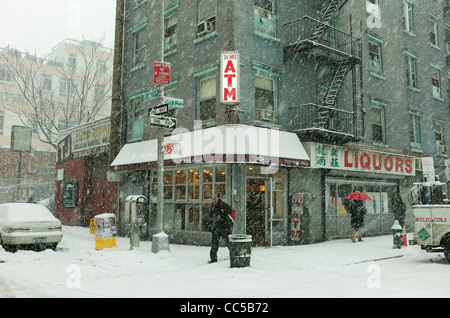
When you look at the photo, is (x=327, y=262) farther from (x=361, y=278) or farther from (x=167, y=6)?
(x=167, y=6)

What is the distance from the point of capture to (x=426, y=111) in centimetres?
2316

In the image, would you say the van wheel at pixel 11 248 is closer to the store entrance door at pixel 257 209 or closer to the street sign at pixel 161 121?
the street sign at pixel 161 121

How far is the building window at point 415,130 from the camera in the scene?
22.0m

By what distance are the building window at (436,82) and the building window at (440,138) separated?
5.53ft

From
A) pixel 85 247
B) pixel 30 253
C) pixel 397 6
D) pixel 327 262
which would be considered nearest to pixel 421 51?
pixel 397 6

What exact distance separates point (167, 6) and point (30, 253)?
11608mm

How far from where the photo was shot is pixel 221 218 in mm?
11258

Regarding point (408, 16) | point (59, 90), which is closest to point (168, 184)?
point (408, 16)

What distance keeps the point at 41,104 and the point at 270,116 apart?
70.2 ft

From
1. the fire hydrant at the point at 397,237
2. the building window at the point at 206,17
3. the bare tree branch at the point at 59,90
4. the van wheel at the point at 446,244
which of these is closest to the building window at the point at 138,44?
the building window at the point at 206,17

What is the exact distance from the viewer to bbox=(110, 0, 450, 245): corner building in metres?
14.6

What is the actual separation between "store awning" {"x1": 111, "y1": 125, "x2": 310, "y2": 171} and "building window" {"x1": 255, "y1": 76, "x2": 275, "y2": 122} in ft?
2.55

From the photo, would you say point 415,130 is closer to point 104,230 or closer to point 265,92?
point 265,92

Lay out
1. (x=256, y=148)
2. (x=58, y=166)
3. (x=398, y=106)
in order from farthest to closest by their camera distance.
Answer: (x=58, y=166)
(x=398, y=106)
(x=256, y=148)
